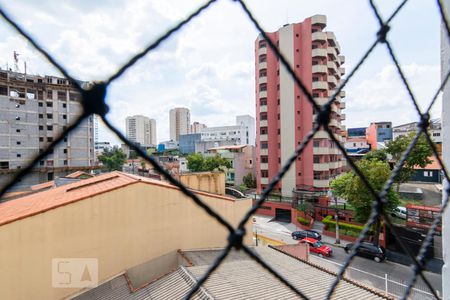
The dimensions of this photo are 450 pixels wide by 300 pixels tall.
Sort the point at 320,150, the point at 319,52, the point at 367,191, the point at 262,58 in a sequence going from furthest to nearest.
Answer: the point at 262,58, the point at 319,52, the point at 320,150, the point at 367,191

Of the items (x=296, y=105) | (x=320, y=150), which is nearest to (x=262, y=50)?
(x=296, y=105)

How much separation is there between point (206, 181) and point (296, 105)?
8.25 metres

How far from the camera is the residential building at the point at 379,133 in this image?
2700cm

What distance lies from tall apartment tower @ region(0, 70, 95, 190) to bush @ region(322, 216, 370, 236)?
14.4 metres

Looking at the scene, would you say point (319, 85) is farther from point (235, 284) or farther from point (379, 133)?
point (379, 133)

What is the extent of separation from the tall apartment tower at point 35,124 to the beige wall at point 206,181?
11.2 metres

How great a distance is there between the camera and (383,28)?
77cm

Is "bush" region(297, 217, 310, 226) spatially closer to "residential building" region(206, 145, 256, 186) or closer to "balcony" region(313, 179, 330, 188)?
"balcony" region(313, 179, 330, 188)

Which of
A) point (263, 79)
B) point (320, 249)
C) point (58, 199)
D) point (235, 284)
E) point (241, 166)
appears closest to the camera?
point (235, 284)

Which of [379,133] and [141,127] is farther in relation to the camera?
[141,127]

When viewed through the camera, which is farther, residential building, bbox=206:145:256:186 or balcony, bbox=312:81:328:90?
residential building, bbox=206:145:256:186

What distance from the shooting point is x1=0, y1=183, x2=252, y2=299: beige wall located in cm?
337

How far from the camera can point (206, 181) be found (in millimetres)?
8172

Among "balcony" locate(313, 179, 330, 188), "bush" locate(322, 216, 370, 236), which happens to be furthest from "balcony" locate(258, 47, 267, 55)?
"bush" locate(322, 216, 370, 236)
